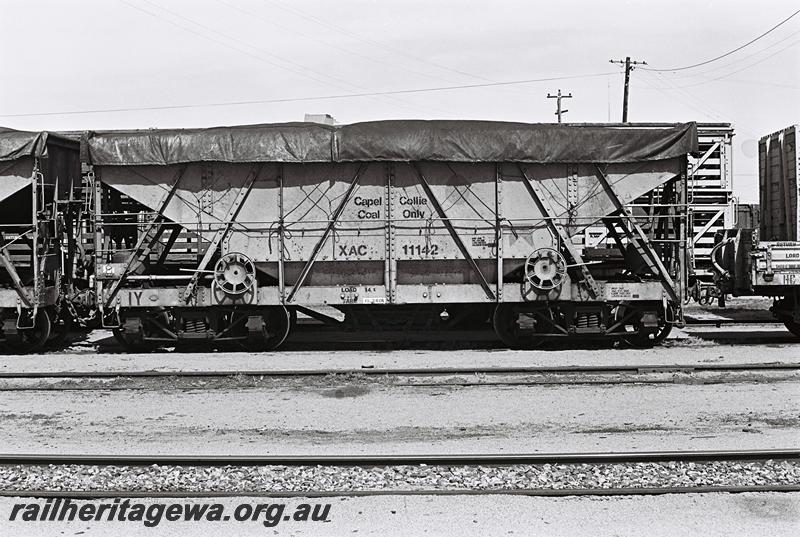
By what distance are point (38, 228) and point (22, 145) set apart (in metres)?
1.36

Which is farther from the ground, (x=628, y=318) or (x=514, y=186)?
(x=514, y=186)

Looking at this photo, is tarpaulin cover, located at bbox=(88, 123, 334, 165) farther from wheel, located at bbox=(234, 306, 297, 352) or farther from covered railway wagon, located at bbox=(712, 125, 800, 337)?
covered railway wagon, located at bbox=(712, 125, 800, 337)

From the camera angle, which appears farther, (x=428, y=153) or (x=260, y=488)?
(x=428, y=153)

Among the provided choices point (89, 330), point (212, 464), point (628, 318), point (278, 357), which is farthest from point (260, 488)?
point (89, 330)

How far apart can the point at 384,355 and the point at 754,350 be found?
5.83 m

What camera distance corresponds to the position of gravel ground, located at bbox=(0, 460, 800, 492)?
249 inches

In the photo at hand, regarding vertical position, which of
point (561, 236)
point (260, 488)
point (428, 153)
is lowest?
point (260, 488)

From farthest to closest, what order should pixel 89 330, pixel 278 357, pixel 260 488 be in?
pixel 89 330 < pixel 278 357 < pixel 260 488

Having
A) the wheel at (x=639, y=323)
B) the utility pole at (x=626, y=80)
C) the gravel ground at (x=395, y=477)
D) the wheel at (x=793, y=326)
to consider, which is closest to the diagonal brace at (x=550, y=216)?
the wheel at (x=639, y=323)

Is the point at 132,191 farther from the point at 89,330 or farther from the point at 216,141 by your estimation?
the point at 89,330

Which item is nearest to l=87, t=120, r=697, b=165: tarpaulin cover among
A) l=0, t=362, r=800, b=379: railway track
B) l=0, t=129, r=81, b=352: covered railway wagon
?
l=0, t=129, r=81, b=352: covered railway wagon

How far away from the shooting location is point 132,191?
1361 cm

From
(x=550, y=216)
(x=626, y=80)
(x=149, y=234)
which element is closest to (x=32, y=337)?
(x=149, y=234)

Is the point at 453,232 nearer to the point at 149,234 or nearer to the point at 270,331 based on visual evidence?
the point at 270,331
